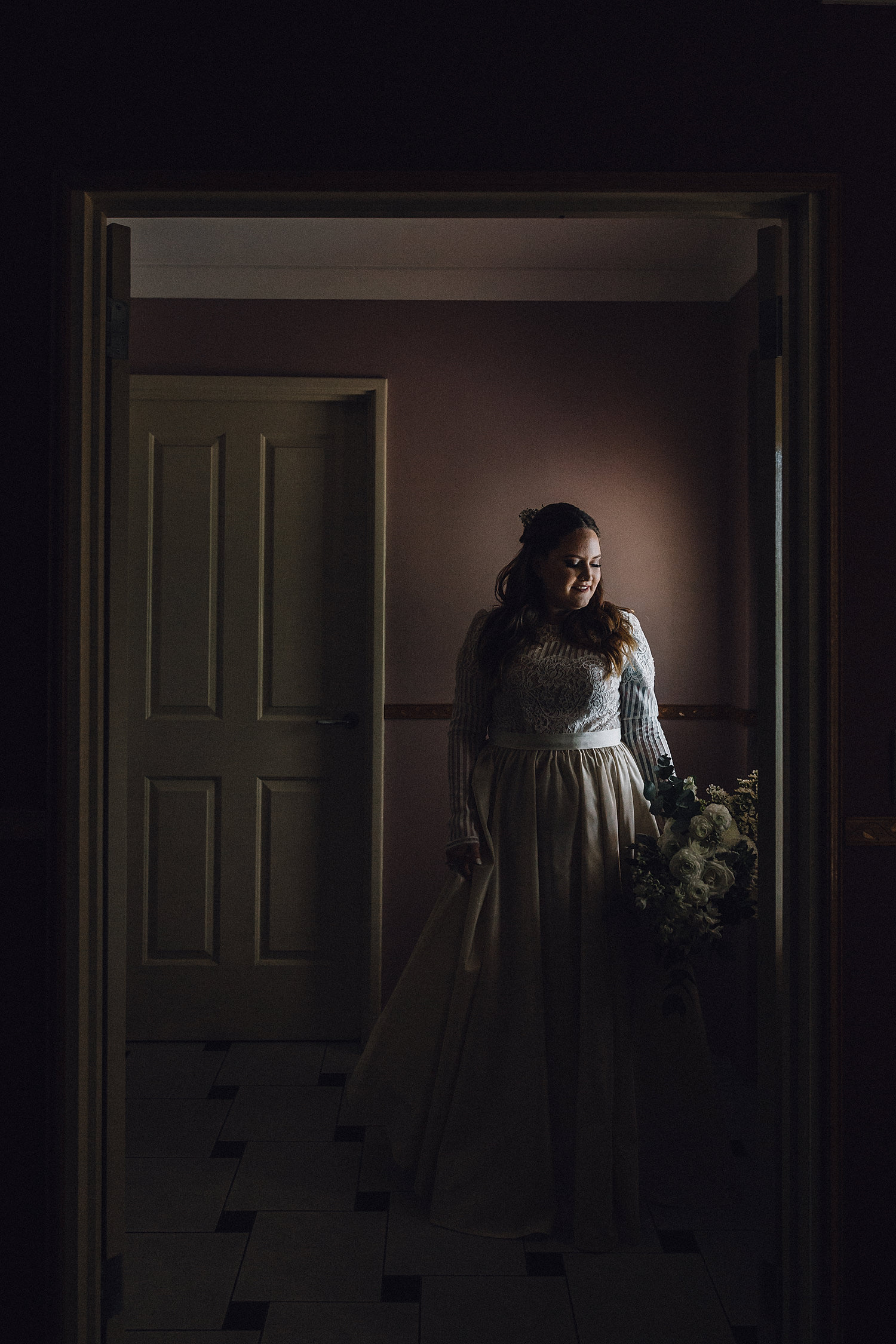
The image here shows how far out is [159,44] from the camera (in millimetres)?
1635

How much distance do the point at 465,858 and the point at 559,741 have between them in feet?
1.21

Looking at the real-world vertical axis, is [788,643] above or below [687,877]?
above

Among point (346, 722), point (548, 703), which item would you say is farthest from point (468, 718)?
point (346, 722)

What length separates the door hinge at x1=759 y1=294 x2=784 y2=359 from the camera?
171cm

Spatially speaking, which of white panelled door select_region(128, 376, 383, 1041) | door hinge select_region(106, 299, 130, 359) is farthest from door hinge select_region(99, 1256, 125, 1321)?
white panelled door select_region(128, 376, 383, 1041)

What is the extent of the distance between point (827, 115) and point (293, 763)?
8.21 feet

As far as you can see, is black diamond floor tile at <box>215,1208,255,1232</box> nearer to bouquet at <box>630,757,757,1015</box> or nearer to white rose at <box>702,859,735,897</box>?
bouquet at <box>630,757,757,1015</box>

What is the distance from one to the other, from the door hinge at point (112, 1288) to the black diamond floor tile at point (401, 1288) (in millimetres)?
574

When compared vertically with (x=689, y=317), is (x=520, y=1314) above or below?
below

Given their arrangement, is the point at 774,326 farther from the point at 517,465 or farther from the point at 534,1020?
the point at 517,465

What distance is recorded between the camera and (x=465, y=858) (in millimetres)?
2389

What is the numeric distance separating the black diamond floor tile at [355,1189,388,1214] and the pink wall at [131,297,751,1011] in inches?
40.9

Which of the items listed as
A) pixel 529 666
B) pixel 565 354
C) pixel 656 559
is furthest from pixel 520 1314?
pixel 565 354

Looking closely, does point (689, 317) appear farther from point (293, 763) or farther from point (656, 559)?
point (293, 763)
